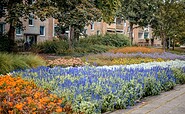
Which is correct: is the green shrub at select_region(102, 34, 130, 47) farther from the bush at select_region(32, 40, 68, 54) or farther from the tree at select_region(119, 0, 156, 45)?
the bush at select_region(32, 40, 68, 54)

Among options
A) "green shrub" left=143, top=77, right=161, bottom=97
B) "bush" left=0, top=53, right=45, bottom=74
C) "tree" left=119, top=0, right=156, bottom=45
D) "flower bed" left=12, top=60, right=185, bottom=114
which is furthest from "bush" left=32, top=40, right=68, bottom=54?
"flower bed" left=12, top=60, right=185, bottom=114

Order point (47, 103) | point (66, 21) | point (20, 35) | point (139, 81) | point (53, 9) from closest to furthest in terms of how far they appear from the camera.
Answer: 1. point (47, 103)
2. point (139, 81)
3. point (53, 9)
4. point (66, 21)
5. point (20, 35)

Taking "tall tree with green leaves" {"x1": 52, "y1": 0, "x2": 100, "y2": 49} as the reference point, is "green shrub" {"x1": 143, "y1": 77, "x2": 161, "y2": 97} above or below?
below

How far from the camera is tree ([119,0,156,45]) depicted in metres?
39.7

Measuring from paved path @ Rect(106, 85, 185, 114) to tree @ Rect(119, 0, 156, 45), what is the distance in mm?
32828

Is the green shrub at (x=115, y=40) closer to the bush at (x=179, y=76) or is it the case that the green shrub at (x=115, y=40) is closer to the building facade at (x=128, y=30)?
the building facade at (x=128, y=30)

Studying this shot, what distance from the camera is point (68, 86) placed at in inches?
230

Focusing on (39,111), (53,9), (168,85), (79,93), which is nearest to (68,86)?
(79,93)

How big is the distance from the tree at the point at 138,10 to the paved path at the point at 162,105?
32828 millimetres

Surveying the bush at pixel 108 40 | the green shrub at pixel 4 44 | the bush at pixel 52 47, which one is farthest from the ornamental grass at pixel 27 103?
the bush at pixel 108 40

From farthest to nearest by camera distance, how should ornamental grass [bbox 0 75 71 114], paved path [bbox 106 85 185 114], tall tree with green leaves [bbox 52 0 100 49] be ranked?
tall tree with green leaves [bbox 52 0 100 49]
paved path [bbox 106 85 185 114]
ornamental grass [bbox 0 75 71 114]

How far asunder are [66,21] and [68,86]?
1525 centimetres

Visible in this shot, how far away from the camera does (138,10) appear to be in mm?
39938

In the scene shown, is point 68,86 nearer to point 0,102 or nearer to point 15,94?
point 15,94
